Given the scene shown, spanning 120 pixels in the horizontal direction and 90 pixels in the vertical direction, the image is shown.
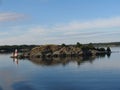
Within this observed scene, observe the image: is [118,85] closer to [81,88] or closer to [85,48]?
[81,88]

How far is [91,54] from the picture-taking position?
115 m

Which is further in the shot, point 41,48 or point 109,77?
point 41,48

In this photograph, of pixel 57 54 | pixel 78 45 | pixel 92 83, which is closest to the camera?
pixel 92 83

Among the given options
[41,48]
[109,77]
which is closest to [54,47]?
[41,48]

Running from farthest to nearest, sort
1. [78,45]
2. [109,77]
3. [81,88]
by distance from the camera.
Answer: [78,45], [109,77], [81,88]

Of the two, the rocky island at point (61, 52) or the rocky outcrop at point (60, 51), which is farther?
the rocky outcrop at point (60, 51)

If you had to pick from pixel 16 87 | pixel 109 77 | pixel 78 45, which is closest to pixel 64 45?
pixel 78 45

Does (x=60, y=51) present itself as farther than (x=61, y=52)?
Yes

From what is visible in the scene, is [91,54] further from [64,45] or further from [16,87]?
[16,87]

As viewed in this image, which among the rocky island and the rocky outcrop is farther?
the rocky outcrop

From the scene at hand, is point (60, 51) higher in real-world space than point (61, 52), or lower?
higher

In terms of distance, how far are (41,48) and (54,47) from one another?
4358mm

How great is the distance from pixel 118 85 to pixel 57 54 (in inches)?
2981

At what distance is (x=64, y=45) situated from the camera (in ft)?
400
